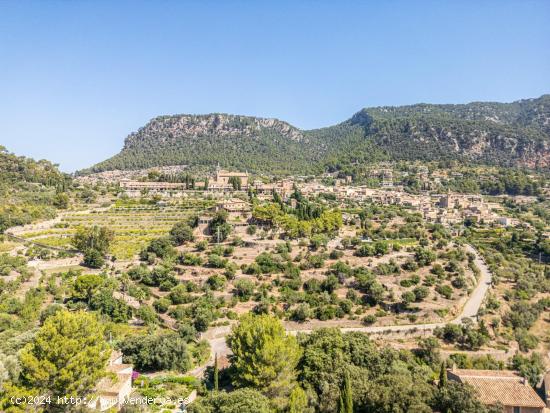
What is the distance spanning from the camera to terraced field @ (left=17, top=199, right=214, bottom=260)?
140 feet

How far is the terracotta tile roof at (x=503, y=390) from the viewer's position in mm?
19484

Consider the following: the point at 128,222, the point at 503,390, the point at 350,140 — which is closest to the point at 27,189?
the point at 128,222

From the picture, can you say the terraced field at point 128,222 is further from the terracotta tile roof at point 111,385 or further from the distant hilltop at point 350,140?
the distant hilltop at point 350,140

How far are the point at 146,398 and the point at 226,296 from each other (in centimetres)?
1618

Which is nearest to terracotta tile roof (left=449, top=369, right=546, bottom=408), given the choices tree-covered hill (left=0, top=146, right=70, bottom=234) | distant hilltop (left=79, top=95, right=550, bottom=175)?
tree-covered hill (left=0, top=146, right=70, bottom=234)

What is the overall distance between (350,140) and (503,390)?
118 meters

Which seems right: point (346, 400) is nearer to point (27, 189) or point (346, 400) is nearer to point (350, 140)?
point (27, 189)

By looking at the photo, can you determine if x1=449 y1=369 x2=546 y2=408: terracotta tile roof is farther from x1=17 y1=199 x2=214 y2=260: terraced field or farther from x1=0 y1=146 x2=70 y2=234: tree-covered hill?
x1=0 y1=146 x2=70 y2=234: tree-covered hill

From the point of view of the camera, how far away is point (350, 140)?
132875mm

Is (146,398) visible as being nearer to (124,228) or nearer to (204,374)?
(204,374)

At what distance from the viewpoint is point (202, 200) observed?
6016 cm

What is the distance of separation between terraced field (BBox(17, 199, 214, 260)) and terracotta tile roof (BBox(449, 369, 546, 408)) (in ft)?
106

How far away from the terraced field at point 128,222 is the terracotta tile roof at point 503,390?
1275 inches

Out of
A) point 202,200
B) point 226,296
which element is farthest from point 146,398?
point 202,200
